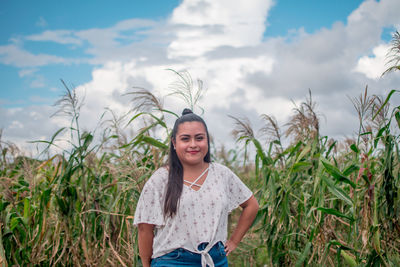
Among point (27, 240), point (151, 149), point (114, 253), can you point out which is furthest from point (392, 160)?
point (27, 240)

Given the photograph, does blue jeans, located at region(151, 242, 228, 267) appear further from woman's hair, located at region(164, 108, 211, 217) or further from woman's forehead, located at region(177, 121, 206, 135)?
woman's forehead, located at region(177, 121, 206, 135)

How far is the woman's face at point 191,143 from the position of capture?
2.48m

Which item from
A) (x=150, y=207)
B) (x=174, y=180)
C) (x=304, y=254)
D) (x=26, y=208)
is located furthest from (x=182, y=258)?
(x=26, y=208)

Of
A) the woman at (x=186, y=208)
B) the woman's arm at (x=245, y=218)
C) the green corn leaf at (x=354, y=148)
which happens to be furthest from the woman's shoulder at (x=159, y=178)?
the green corn leaf at (x=354, y=148)

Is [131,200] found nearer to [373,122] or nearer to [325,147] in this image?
[325,147]

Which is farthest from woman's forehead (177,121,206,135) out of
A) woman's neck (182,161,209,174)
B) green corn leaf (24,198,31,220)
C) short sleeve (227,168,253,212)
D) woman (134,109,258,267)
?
green corn leaf (24,198,31,220)

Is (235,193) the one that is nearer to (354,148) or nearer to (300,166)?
(300,166)

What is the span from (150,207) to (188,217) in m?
0.25

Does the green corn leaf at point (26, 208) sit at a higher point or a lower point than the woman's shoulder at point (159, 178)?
lower

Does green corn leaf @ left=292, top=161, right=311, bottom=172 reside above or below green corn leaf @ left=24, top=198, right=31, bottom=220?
above

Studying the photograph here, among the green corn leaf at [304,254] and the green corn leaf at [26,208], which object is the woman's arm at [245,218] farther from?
the green corn leaf at [26,208]

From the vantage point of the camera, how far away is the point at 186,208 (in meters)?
2.40

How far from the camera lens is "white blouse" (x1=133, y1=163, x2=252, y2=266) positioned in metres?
2.36

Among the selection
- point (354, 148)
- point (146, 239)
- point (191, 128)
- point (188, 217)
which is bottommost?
point (146, 239)
